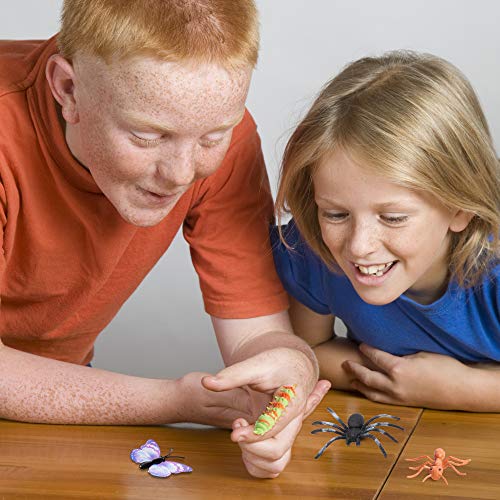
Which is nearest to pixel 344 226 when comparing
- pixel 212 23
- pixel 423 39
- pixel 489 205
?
pixel 489 205

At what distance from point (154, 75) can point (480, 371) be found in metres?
0.72

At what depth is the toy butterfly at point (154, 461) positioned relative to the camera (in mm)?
1604

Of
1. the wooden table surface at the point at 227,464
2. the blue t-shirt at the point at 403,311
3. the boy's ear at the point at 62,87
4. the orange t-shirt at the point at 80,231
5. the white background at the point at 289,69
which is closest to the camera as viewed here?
the wooden table surface at the point at 227,464

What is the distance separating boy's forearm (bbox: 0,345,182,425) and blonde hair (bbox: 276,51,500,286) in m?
0.37

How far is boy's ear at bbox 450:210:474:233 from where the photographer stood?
6.02ft

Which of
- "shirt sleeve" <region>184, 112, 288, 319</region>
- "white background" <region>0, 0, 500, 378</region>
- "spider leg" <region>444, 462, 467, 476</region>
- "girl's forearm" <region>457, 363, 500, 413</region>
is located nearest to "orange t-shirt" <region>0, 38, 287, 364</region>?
"shirt sleeve" <region>184, 112, 288, 319</region>

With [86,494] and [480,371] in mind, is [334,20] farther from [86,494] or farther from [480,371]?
[86,494]

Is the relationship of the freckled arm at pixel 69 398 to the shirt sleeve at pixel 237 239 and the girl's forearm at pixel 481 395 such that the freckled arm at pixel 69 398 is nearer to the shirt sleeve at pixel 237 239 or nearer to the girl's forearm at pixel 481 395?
the shirt sleeve at pixel 237 239

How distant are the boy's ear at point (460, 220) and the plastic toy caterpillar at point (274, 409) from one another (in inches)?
14.5

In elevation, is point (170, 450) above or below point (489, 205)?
below

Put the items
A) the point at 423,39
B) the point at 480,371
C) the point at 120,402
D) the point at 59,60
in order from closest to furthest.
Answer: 1. the point at 59,60
2. the point at 120,402
3. the point at 480,371
4. the point at 423,39

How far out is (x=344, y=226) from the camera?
178 centimetres

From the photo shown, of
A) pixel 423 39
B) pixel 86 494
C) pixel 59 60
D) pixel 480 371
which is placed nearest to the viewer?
pixel 86 494

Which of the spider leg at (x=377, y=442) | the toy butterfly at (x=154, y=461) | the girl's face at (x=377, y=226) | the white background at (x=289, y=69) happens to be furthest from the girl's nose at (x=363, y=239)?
the white background at (x=289, y=69)
